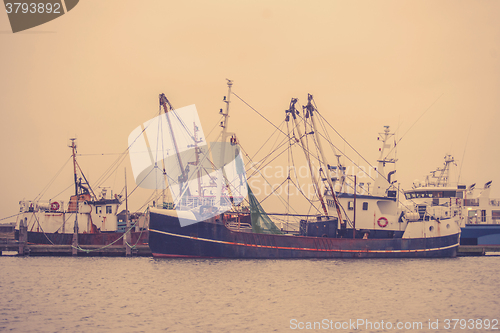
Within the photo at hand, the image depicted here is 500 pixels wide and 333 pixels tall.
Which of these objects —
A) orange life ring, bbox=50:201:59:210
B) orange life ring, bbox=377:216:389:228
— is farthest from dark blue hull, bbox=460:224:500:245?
orange life ring, bbox=50:201:59:210

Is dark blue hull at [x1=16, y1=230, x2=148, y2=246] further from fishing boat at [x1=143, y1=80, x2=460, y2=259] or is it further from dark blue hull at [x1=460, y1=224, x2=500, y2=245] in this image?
dark blue hull at [x1=460, y1=224, x2=500, y2=245]

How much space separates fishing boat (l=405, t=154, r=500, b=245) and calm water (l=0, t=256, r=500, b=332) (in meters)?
15.5

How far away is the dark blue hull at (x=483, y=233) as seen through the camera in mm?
57125

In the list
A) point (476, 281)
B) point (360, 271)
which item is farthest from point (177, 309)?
point (476, 281)

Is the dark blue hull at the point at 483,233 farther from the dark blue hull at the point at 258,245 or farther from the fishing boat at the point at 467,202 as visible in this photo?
the dark blue hull at the point at 258,245

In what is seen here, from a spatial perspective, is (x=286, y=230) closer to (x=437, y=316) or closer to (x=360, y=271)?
(x=360, y=271)

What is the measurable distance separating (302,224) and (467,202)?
2574cm

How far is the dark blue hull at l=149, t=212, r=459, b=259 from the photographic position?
136 feet

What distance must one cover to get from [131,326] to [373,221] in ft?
94.7

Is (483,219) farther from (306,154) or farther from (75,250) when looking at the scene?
(75,250)

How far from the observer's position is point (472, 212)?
59.2 meters

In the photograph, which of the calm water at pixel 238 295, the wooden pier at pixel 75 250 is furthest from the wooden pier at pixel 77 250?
the calm water at pixel 238 295

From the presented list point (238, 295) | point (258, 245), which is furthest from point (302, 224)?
point (238, 295)

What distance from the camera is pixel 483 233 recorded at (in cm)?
5731
